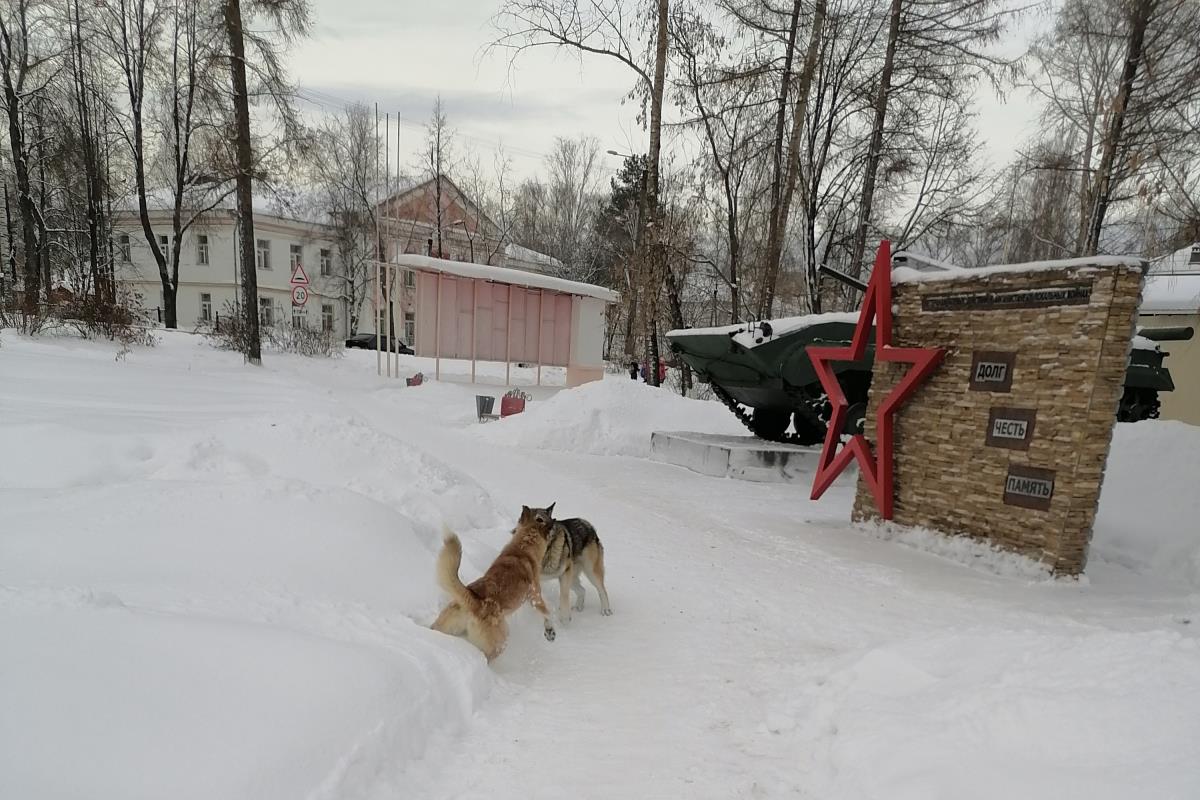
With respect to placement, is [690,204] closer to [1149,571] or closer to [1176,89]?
[1176,89]

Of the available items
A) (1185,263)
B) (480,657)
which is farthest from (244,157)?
(1185,263)

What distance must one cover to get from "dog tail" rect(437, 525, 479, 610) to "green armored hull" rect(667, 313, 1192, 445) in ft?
21.0

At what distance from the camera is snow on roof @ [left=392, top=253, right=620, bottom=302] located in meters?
15.3

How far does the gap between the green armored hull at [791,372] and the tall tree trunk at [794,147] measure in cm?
372

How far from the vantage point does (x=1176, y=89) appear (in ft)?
25.7

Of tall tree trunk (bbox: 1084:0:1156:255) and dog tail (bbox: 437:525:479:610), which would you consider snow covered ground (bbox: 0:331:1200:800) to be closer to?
dog tail (bbox: 437:525:479:610)

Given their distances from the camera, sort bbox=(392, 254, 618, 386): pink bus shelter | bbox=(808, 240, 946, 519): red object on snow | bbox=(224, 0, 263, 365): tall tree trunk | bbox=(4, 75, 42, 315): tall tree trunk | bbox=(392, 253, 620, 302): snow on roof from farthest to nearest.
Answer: bbox=(4, 75, 42, 315): tall tree trunk
bbox=(392, 254, 618, 386): pink bus shelter
bbox=(392, 253, 620, 302): snow on roof
bbox=(224, 0, 263, 365): tall tree trunk
bbox=(808, 240, 946, 519): red object on snow

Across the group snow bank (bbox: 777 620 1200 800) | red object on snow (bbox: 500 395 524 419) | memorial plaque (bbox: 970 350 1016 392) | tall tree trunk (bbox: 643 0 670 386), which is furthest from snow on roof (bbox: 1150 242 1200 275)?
snow bank (bbox: 777 620 1200 800)

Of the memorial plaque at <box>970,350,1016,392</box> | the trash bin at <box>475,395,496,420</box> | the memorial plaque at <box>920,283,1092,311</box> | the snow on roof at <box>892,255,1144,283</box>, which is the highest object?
the snow on roof at <box>892,255,1144,283</box>

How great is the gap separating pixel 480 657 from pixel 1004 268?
19.2 ft

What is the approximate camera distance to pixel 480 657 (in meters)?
3.27

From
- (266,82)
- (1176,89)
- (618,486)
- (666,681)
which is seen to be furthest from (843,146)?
(666,681)

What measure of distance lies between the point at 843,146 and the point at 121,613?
1742 centimetres

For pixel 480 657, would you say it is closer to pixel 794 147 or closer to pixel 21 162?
pixel 794 147
